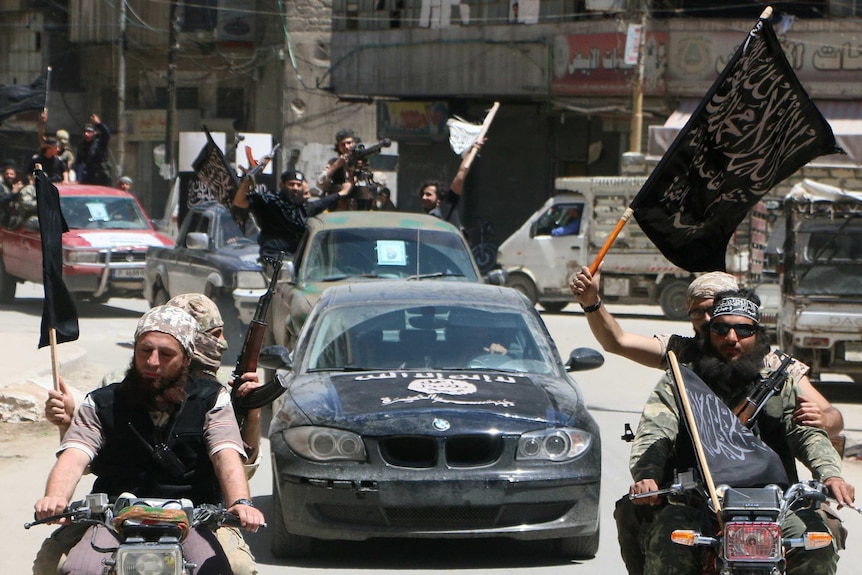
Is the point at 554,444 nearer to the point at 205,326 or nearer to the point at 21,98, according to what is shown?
the point at 205,326

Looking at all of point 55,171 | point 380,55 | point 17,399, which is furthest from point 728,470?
point 380,55

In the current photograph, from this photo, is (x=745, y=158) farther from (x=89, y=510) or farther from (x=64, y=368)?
(x=64, y=368)

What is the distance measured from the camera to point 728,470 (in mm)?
4500

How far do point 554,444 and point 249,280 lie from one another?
353 inches

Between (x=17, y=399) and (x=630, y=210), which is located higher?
(x=630, y=210)

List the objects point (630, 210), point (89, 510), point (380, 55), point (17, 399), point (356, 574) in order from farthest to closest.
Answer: point (380, 55), point (17, 399), point (356, 574), point (630, 210), point (89, 510)

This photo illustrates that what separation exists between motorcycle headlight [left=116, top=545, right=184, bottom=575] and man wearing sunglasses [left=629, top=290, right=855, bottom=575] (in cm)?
158

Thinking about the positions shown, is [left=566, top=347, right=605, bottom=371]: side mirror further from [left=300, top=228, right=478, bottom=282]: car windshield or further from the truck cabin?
the truck cabin

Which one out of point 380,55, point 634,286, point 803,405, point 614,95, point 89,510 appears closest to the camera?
point 89,510

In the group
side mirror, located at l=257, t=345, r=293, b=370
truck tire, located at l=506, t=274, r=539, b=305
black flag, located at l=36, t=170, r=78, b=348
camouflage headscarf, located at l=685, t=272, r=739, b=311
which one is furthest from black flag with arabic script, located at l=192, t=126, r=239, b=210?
truck tire, located at l=506, t=274, r=539, b=305

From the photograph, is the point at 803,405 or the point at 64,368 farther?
the point at 64,368

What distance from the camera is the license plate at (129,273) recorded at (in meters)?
20.0

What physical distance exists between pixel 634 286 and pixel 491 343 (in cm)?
1472

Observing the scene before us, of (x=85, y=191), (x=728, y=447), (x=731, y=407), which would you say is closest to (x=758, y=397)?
(x=731, y=407)
